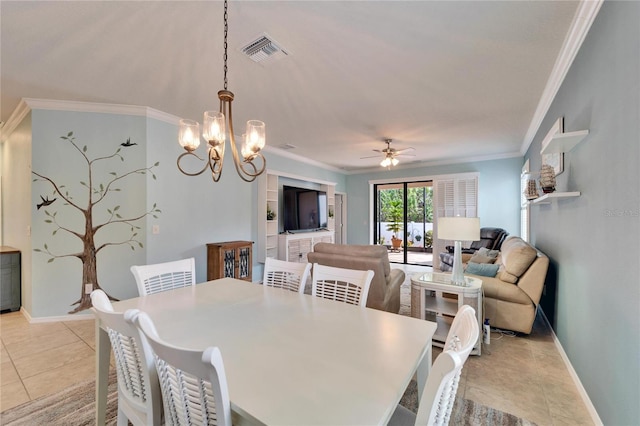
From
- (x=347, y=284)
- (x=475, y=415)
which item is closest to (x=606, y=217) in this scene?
(x=475, y=415)

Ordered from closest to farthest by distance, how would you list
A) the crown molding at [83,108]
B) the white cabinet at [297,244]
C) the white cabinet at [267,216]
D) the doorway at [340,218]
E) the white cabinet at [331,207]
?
the crown molding at [83,108] < the white cabinet at [267,216] < the white cabinet at [297,244] < the white cabinet at [331,207] < the doorway at [340,218]

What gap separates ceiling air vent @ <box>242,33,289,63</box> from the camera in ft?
6.88

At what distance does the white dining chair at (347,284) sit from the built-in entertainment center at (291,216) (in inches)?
126

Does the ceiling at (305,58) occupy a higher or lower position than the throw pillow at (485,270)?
higher

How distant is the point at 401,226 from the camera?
25.7 ft

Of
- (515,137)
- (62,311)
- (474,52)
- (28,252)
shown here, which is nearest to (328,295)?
(474,52)

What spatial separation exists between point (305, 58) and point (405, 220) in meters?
5.95

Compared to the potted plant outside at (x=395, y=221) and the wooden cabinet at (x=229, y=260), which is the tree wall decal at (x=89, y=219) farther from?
the potted plant outside at (x=395, y=221)

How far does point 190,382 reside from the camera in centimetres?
89

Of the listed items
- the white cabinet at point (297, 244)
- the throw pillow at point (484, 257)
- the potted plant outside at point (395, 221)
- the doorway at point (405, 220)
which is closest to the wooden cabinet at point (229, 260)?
the white cabinet at point (297, 244)

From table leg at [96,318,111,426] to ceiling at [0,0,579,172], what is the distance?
2.01m

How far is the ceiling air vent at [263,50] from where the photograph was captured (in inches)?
82.6

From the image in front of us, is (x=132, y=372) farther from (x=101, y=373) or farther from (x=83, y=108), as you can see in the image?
(x=83, y=108)

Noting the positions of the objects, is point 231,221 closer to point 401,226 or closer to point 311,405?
point 311,405
